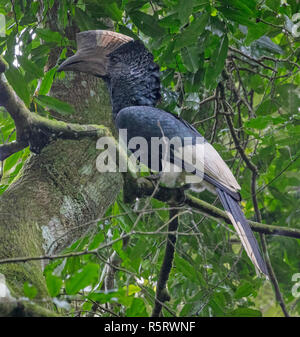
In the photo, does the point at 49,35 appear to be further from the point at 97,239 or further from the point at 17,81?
the point at 97,239

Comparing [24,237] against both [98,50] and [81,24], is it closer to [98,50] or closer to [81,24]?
[81,24]

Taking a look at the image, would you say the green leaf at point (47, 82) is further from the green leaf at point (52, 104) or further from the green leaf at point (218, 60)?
the green leaf at point (218, 60)

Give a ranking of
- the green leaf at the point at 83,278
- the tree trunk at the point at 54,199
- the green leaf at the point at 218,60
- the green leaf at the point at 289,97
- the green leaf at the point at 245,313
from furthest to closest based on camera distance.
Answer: the green leaf at the point at 289,97 → the green leaf at the point at 218,60 → the green leaf at the point at 245,313 → the tree trunk at the point at 54,199 → the green leaf at the point at 83,278

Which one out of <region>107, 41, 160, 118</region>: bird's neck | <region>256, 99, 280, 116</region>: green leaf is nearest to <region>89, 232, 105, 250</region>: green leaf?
<region>107, 41, 160, 118</region>: bird's neck

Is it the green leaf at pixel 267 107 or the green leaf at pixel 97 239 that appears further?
the green leaf at pixel 267 107

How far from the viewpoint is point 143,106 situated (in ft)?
7.22

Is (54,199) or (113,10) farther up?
(113,10)

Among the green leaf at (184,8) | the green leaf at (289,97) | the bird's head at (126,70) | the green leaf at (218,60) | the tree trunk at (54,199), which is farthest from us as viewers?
the green leaf at (289,97)

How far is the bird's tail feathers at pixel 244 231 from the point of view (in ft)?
5.51

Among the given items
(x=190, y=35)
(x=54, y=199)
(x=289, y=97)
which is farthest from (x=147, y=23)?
(x=289, y=97)

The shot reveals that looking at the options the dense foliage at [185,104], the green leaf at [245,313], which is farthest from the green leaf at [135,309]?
the green leaf at [245,313]

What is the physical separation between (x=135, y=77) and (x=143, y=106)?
19 cm

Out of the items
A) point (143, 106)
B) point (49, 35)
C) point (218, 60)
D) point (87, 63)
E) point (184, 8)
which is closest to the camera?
point (184, 8)
